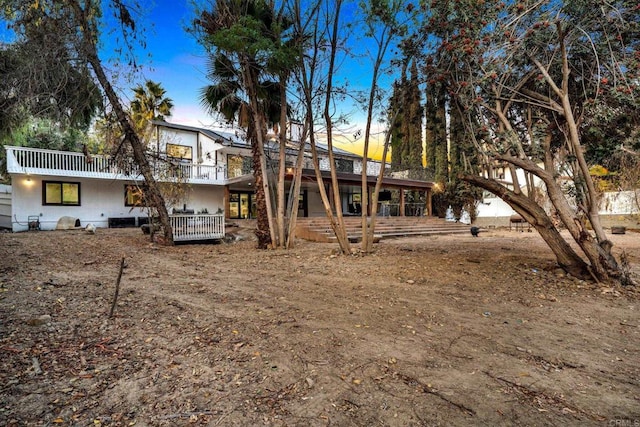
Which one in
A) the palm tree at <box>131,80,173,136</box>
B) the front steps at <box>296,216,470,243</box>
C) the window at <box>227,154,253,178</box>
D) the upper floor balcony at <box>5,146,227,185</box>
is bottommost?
the front steps at <box>296,216,470,243</box>

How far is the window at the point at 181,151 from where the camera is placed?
2197cm

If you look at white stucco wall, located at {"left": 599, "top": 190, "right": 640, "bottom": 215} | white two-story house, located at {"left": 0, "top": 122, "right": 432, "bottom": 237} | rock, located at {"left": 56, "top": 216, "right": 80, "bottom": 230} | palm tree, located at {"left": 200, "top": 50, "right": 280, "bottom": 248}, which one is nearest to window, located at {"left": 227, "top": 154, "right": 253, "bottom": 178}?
white two-story house, located at {"left": 0, "top": 122, "right": 432, "bottom": 237}

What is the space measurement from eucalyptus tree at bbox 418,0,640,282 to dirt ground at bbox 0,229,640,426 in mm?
1212

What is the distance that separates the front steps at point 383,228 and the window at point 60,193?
12443 mm

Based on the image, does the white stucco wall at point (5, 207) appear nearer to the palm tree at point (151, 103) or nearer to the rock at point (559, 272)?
the palm tree at point (151, 103)

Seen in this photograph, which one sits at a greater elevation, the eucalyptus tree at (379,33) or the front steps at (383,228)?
the eucalyptus tree at (379,33)

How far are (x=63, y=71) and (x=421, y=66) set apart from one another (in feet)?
30.3

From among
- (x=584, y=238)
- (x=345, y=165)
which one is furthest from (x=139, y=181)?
(x=345, y=165)

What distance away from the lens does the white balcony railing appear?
13.5 m

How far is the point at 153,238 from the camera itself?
12805 mm

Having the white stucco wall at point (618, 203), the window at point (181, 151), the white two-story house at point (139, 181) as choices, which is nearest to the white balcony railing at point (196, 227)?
the white two-story house at point (139, 181)

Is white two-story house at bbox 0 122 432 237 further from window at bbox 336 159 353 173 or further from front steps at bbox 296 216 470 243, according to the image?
front steps at bbox 296 216 470 243

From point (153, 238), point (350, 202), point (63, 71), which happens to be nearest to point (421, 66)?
point (63, 71)

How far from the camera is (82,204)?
1820 centimetres
